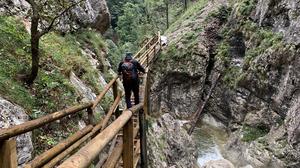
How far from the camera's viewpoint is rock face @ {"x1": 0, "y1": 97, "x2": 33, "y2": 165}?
5.71m

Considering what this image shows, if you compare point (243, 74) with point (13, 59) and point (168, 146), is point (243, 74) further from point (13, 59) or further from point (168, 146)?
point (13, 59)

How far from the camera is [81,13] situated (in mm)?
Answer: 15125

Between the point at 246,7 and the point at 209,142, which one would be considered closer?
the point at 209,142

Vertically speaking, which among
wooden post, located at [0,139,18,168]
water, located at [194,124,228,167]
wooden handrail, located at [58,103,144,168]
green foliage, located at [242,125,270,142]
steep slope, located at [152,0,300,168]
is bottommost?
water, located at [194,124,228,167]

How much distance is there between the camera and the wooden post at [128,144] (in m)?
4.26

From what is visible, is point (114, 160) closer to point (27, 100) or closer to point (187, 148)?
point (27, 100)

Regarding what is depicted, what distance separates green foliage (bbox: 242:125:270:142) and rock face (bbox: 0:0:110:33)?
9035mm

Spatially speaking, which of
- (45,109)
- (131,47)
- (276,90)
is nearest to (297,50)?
(276,90)

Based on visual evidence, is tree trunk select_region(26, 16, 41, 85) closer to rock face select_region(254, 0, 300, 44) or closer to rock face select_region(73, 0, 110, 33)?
rock face select_region(73, 0, 110, 33)

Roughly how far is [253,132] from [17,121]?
14759 millimetres

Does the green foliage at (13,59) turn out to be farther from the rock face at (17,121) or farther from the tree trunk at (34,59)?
the rock face at (17,121)

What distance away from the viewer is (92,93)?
1077cm

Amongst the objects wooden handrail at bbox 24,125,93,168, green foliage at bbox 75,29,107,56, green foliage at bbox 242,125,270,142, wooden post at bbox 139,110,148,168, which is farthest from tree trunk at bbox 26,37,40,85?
green foliage at bbox 242,125,270,142

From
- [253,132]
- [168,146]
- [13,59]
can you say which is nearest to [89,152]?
[13,59]
